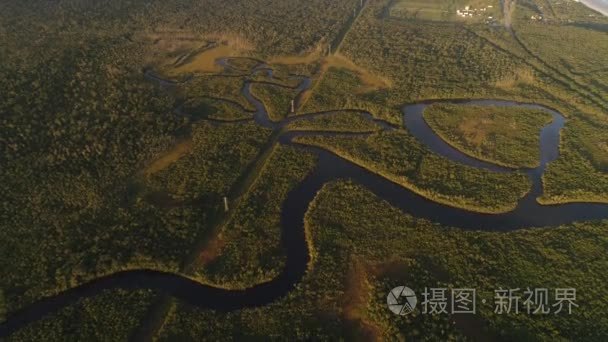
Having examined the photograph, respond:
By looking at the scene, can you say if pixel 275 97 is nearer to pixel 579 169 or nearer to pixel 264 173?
pixel 264 173

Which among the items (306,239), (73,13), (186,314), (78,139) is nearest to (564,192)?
(306,239)

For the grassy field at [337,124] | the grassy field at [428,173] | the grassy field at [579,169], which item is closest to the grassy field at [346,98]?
the grassy field at [337,124]

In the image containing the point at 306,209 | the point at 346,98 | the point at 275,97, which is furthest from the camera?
the point at 275,97

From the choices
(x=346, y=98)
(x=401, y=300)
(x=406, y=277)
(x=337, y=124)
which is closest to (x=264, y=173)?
(x=337, y=124)

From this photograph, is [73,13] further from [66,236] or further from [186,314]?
[186,314]

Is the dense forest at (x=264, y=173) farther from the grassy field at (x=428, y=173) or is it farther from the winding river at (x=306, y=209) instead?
the winding river at (x=306, y=209)

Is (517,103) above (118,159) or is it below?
above
